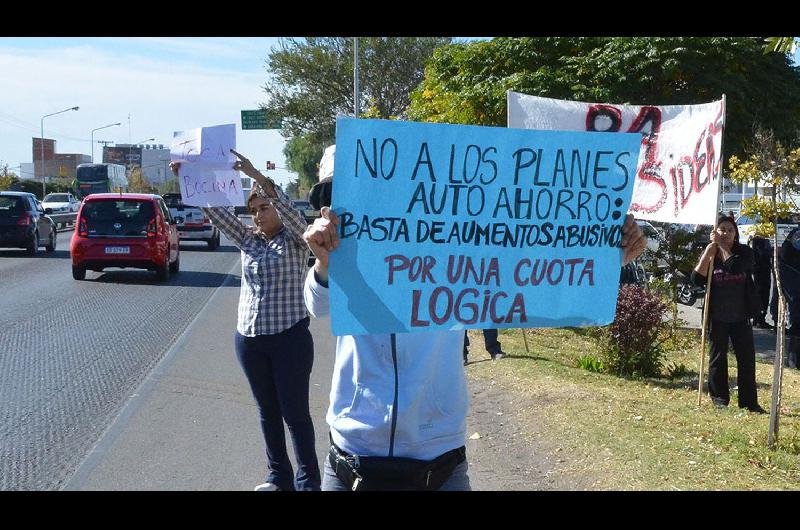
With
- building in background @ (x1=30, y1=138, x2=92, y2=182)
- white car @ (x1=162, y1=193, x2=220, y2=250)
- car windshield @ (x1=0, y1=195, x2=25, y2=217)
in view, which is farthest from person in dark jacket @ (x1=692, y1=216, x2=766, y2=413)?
building in background @ (x1=30, y1=138, x2=92, y2=182)

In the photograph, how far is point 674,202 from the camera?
853 cm

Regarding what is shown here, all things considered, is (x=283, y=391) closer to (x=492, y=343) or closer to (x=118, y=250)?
(x=492, y=343)

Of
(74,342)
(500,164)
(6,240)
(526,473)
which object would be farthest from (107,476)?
(6,240)

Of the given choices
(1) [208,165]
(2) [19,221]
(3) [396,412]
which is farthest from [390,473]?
(2) [19,221]

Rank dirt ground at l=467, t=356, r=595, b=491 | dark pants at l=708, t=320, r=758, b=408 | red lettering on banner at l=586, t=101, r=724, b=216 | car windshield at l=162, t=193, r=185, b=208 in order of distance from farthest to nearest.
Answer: car windshield at l=162, t=193, r=185, b=208, dark pants at l=708, t=320, r=758, b=408, red lettering on banner at l=586, t=101, r=724, b=216, dirt ground at l=467, t=356, r=595, b=491

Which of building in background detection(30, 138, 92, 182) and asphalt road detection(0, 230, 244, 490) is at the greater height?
building in background detection(30, 138, 92, 182)

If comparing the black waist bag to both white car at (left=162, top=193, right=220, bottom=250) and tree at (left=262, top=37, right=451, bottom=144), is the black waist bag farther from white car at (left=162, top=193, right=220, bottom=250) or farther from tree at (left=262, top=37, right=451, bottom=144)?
tree at (left=262, top=37, right=451, bottom=144)

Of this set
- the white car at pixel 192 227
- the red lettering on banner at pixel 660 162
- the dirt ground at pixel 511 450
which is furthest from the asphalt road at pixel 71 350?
the white car at pixel 192 227

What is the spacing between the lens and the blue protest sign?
10.5ft

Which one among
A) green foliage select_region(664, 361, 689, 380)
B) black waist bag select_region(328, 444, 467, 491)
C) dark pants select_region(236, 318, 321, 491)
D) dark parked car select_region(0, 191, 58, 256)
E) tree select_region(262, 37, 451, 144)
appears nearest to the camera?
black waist bag select_region(328, 444, 467, 491)

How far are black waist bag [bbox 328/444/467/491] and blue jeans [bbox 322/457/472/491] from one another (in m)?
0.03

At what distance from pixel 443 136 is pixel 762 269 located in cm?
1334

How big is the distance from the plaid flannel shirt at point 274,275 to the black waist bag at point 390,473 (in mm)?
2517

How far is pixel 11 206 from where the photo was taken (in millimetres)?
26391
